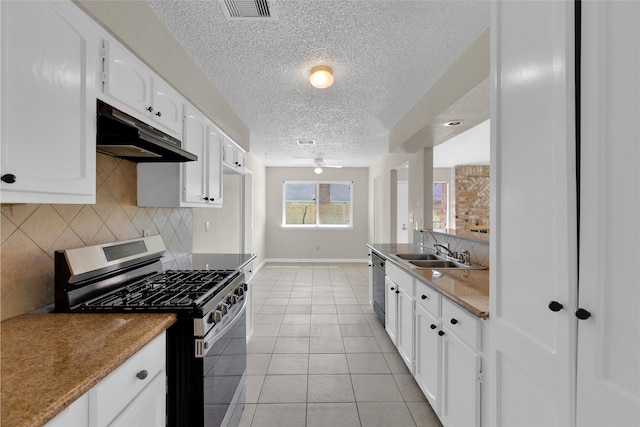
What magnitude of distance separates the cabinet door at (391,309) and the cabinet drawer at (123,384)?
2.04 meters

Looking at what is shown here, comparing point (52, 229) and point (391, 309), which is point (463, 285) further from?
point (52, 229)

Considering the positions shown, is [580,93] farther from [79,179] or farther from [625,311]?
[79,179]

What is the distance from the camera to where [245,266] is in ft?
8.46

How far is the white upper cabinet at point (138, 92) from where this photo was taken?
4.20 ft

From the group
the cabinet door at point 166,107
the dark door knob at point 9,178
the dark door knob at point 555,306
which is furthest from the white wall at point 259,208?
the dark door knob at point 555,306

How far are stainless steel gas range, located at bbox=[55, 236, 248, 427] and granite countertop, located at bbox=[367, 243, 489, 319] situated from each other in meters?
1.24

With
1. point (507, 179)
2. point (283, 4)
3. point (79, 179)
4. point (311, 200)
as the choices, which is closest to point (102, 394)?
point (79, 179)

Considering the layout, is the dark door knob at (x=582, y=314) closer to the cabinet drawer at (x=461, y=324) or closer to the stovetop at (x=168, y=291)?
the cabinet drawer at (x=461, y=324)

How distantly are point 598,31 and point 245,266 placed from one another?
2449mm

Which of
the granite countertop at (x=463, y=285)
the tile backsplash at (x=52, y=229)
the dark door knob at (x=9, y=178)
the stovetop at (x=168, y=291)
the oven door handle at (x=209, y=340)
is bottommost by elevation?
the oven door handle at (x=209, y=340)

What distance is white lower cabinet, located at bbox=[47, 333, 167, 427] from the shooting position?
2.68 feet

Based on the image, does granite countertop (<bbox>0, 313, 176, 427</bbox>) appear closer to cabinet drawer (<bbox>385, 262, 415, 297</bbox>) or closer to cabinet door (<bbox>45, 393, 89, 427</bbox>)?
cabinet door (<bbox>45, 393, 89, 427</bbox>)

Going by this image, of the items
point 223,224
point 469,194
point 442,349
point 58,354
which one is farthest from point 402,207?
point 58,354

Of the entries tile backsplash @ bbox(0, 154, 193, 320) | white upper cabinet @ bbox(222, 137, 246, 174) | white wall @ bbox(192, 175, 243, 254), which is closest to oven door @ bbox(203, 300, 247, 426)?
tile backsplash @ bbox(0, 154, 193, 320)
